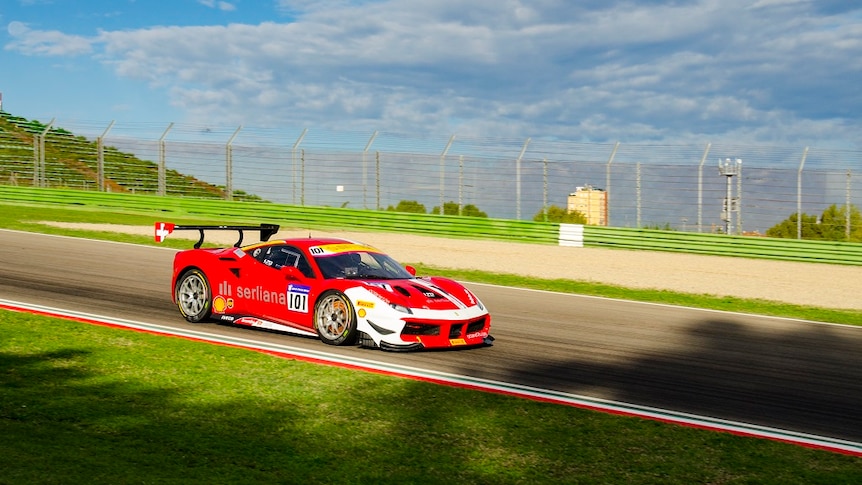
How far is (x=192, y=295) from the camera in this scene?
12773 millimetres

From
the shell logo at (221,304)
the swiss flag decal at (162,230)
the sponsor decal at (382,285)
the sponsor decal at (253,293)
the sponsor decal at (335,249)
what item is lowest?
the shell logo at (221,304)

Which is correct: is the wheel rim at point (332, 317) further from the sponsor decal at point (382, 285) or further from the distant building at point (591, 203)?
the distant building at point (591, 203)

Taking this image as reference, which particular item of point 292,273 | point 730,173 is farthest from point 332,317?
point 730,173

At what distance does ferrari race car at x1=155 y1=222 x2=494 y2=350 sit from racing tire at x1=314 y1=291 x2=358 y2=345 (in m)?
0.01

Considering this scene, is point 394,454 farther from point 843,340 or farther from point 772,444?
point 843,340

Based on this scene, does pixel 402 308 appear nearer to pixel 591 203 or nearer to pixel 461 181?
pixel 591 203

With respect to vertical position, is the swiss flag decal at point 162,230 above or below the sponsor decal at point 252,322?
above

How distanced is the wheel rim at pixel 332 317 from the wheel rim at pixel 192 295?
209cm

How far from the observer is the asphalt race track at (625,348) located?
933 cm

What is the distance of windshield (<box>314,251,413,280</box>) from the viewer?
11.7m

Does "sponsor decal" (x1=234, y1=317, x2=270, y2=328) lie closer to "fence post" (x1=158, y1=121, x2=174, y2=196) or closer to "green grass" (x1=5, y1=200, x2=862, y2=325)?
"green grass" (x1=5, y1=200, x2=862, y2=325)

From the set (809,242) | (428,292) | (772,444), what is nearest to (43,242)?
(428,292)

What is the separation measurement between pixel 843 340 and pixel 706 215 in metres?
14.4

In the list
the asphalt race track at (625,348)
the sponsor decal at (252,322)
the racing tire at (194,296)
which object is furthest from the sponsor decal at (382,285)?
the racing tire at (194,296)
